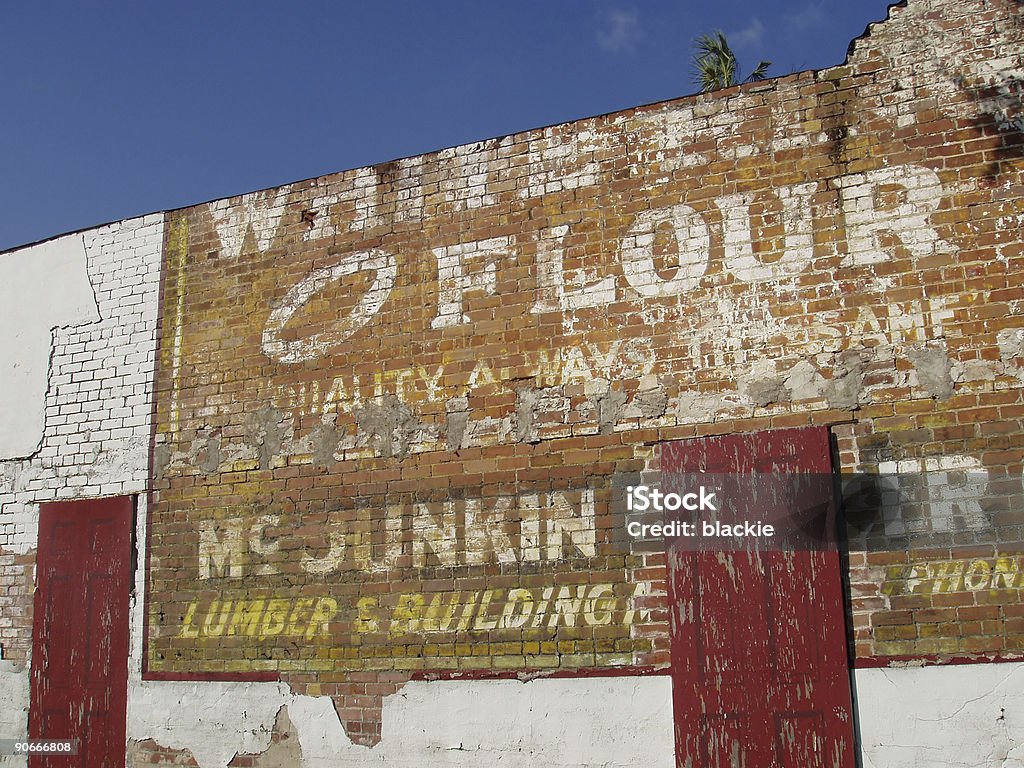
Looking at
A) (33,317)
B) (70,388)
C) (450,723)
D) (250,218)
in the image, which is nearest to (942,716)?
(450,723)

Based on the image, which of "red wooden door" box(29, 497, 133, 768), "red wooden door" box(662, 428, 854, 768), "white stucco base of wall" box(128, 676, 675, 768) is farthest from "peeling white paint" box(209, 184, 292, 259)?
"red wooden door" box(662, 428, 854, 768)

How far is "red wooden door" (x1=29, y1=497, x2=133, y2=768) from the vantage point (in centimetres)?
884

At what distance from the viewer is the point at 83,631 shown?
29.8 feet

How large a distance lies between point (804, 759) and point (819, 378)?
2456mm

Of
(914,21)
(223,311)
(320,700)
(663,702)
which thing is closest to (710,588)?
(663,702)

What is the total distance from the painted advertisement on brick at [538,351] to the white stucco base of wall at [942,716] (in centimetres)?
131

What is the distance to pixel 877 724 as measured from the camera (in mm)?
6496

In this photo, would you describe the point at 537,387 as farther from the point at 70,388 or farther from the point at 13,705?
the point at 13,705

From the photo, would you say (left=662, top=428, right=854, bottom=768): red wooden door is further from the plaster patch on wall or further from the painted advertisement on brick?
the plaster patch on wall

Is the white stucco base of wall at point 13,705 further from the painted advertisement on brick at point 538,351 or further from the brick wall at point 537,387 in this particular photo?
the painted advertisement on brick at point 538,351

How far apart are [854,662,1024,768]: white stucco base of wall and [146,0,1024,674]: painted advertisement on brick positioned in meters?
1.31

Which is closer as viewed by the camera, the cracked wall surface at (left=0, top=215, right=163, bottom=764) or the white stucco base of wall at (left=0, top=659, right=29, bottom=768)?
the white stucco base of wall at (left=0, top=659, right=29, bottom=768)

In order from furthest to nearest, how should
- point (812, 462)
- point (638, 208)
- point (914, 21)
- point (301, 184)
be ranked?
1. point (301, 184)
2. point (638, 208)
3. point (914, 21)
4. point (812, 462)

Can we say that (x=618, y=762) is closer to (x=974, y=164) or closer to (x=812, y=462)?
(x=812, y=462)
